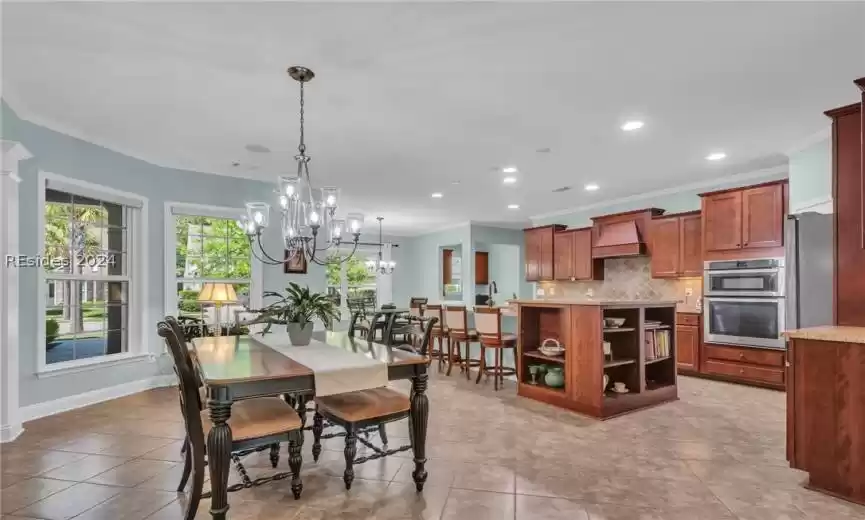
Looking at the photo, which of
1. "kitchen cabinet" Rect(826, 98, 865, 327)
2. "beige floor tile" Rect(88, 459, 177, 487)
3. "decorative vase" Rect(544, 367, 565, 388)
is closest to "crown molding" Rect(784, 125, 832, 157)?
"kitchen cabinet" Rect(826, 98, 865, 327)

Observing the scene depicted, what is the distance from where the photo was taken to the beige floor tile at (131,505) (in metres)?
2.25

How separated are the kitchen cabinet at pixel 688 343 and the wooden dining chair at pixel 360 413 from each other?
4269mm

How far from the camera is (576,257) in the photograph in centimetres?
756

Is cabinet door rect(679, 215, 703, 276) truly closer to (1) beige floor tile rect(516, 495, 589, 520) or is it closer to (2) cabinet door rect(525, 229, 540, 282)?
(2) cabinet door rect(525, 229, 540, 282)

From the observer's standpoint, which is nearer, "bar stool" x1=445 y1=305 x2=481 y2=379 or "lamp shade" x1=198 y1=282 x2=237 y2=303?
"lamp shade" x1=198 y1=282 x2=237 y2=303

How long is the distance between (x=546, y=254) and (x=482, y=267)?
3.86 metres

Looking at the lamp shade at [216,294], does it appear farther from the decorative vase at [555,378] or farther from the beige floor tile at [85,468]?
the decorative vase at [555,378]

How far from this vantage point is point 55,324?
4254 millimetres

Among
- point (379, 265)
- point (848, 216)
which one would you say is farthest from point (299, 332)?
point (379, 265)

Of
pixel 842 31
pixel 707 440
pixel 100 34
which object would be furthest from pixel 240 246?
pixel 842 31

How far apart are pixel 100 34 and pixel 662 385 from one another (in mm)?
5204

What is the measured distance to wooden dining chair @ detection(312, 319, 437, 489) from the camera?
100.0 inches

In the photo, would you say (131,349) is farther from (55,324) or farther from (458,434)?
(458,434)

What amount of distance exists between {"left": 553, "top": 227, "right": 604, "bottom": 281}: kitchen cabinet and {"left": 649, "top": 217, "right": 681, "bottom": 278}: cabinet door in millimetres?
1103
